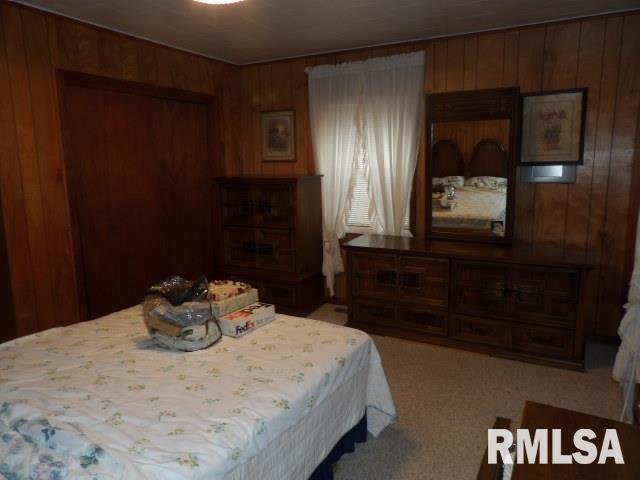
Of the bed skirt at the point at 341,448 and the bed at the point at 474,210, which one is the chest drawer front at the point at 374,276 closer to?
the bed at the point at 474,210

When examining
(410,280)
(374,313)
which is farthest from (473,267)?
(374,313)

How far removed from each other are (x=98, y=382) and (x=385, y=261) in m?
2.41

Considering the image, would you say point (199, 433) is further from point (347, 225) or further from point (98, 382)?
point (347, 225)

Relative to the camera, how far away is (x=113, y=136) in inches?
142

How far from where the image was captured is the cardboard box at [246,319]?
215cm

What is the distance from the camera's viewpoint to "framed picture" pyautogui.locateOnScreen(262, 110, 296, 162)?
15.1 ft

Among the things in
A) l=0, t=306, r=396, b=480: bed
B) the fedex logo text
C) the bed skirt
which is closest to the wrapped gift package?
l=0, t=306, r=396, b=480: bed

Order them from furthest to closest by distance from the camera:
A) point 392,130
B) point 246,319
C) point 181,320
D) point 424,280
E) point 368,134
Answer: point 368,134
point 392,130
point 424,280
point 246,319
point 181,320

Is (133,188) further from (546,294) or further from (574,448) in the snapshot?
(574,448)

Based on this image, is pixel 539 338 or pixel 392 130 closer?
pixel 539 338

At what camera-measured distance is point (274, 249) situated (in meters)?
4.22

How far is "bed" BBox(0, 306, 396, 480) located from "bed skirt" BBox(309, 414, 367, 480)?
5 centimetres

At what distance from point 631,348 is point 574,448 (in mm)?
1228

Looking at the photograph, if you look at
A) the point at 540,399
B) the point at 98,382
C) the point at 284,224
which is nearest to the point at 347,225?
the point at 284,224
